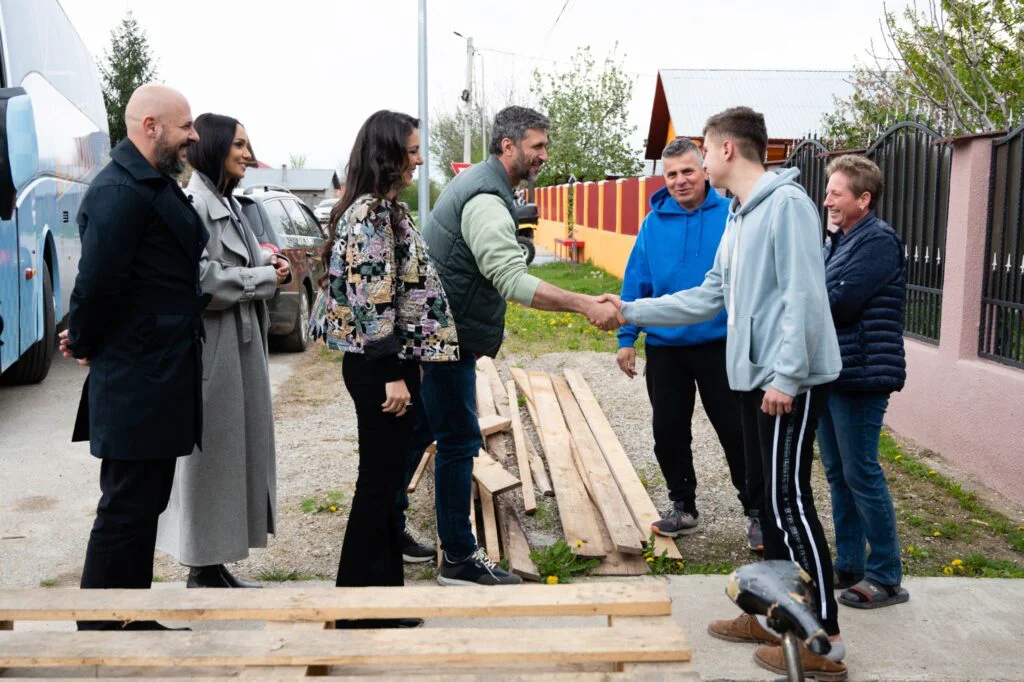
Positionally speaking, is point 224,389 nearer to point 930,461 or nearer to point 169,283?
point 169,283

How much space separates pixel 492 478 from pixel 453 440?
1.14m

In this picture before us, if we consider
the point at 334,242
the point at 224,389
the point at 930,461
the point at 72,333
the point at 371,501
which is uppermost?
the point at 334,242

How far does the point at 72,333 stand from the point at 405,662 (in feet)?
5.72

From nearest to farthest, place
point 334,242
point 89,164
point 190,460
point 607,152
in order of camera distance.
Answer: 1. point 334,242
2. point 190,460
3. point 89,164
4. point 607,152

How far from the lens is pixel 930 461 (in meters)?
6.94

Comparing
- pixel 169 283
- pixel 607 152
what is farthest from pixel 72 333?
pixel 607 152

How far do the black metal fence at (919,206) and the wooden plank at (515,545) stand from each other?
3616mm

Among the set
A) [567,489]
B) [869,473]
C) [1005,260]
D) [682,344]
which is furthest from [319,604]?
[1005,260]

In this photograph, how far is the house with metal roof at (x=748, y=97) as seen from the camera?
3200 centimetres

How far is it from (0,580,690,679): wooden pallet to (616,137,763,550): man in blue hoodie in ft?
7.60

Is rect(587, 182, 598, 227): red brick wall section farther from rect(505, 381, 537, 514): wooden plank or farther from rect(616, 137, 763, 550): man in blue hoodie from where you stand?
rect(616, 137, 763, 550): man in blue hoodie

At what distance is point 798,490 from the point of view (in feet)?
11.7

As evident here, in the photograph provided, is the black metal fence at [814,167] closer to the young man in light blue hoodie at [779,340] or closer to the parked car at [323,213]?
the parked car at [323,213]

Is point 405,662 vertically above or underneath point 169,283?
underneath
